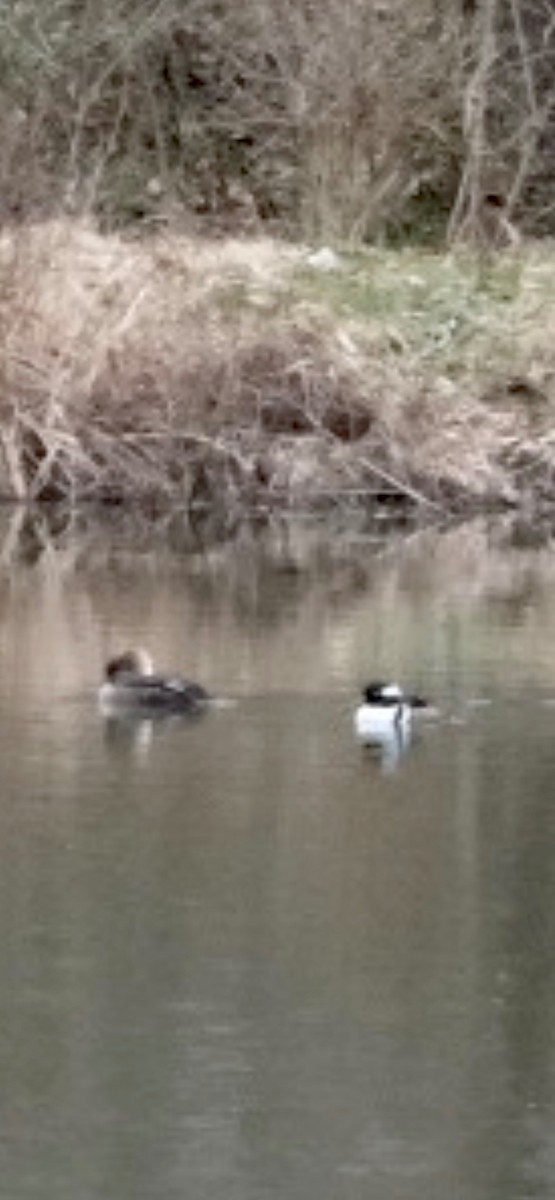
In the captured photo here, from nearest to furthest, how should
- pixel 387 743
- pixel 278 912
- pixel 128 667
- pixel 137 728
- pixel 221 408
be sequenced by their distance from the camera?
pixel 278 912, pixel 387 743, pixel 137 728, pixel 128 667, pixel 221 408

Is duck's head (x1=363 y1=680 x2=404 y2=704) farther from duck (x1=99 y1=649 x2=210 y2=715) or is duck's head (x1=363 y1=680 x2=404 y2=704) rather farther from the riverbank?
the riverbank

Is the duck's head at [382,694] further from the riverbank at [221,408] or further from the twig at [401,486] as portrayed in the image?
the twig at [401,486]

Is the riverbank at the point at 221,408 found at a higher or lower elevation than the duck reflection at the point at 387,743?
higher

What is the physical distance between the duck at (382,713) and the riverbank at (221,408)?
8.37m

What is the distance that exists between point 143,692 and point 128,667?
362 mm

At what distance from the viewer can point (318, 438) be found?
24.1 meters

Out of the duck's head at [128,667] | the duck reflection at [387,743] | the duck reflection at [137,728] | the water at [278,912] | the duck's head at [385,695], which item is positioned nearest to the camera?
the water at [278,912]

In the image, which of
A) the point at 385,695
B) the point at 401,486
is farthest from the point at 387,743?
the point at 401,486

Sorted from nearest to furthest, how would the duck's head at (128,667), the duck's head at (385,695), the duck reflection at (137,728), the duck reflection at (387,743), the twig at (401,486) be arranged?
the duck reflection at (387,743), the duck reflection at (137,728), the duck's head at (385,695), the duck's head at (128,667), the twig at (401,486)

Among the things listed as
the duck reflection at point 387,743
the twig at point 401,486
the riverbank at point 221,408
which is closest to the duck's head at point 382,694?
the duck reflection at point 387,743

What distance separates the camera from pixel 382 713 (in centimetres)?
1529

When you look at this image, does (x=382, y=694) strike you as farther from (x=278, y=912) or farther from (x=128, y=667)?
(x=278, y=912)

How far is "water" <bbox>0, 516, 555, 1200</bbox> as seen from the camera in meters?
9.61

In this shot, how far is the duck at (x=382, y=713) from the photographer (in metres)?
15.2
